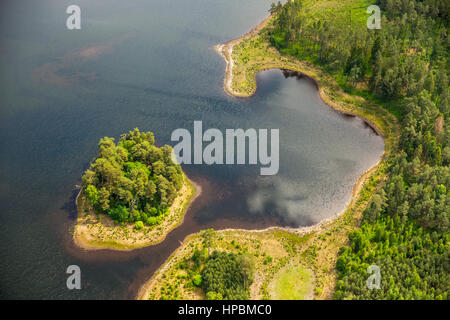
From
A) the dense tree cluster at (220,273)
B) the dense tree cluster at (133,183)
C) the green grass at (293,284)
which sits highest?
the dense tree cluster at (133,183)

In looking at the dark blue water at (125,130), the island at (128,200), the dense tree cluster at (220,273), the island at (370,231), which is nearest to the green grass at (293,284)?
the island at (370,231)

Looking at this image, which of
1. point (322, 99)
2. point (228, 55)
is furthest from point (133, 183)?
point (228, 55)

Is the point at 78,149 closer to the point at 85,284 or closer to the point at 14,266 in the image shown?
the point at 14,266

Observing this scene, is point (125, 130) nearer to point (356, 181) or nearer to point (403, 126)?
point (356, 181)

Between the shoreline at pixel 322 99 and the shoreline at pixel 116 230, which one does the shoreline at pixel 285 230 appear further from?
the shoreline at pixel 116 230

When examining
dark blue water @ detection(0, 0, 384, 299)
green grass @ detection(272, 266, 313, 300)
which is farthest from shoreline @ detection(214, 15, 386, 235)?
green grass @ detection(272, 266, 313, 300)
